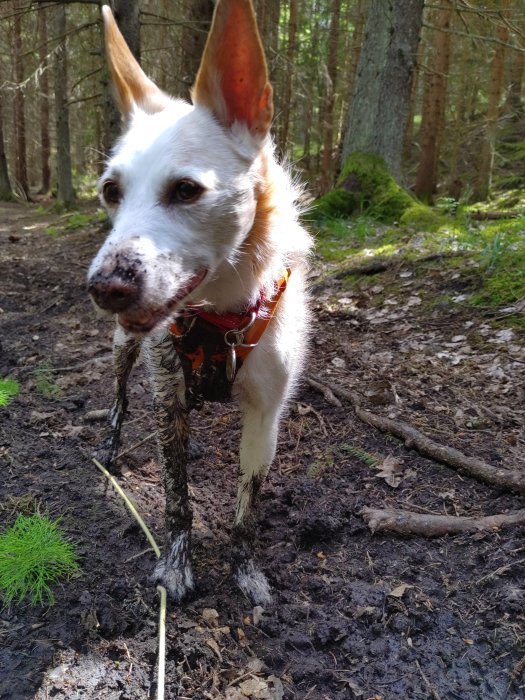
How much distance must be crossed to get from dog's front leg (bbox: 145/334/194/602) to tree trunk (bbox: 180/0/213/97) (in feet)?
24.5

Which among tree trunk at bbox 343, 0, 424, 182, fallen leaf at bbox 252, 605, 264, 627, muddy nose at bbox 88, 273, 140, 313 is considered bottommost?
fallen leaf at bbox 252, 605, 264, 627

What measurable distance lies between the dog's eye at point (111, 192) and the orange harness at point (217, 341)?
20.6 inches

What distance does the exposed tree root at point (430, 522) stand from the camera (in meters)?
2.52

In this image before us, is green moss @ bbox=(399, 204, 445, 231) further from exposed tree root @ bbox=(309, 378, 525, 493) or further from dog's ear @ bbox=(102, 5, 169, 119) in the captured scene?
dog's ear @ bbox=(102, 5, 169, 119)

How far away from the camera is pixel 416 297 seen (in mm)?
5074

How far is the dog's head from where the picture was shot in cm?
177

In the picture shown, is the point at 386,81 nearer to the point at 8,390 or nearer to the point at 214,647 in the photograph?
the point at 8,390

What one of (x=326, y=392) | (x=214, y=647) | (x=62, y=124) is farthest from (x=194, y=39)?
(x=214, y=647)

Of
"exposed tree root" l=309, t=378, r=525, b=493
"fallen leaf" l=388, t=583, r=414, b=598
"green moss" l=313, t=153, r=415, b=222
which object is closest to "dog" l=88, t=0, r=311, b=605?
"fallen leaf" l=388, t=583, r=414, b=598

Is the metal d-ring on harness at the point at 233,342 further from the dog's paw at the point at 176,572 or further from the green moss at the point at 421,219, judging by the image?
the green moss at the point at 421,219

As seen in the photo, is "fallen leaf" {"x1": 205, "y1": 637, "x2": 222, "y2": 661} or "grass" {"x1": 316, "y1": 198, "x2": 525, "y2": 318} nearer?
"fallen leaf" {"x1": 205, "y1": 637, "x2": 222, "y2": 661}

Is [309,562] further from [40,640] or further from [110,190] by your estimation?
[110,190]

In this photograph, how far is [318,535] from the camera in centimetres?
276

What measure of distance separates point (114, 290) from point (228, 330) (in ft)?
2.34
